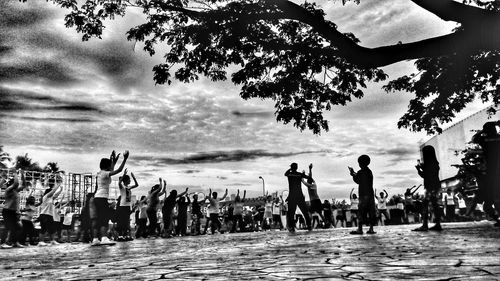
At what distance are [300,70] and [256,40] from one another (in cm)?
163

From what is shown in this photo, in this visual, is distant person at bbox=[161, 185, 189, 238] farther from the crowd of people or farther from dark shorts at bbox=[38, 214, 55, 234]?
dark shorts at bbox=[38, 214, 55, 234]

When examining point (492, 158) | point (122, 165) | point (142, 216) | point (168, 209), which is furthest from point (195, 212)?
point (492, 158)

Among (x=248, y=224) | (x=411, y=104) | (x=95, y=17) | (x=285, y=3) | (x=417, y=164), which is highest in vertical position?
(x=95, y=17)

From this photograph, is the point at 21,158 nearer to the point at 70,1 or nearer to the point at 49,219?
the point at 49,219

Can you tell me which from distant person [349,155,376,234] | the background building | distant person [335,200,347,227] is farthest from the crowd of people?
the background building

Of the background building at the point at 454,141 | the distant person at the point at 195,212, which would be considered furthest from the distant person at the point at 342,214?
the background building at the point at 454,141

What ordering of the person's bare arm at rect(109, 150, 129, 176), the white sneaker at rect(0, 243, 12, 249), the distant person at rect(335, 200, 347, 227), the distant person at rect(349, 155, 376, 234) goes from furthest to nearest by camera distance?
the distant person at rect(335, 200, 347, 227) → the white sneaker at rect(0, 243, 12, 249) → the distant person at rect(349, 155, 376, 234) → the person's bare arm at rect(109, 150, 129, 176)

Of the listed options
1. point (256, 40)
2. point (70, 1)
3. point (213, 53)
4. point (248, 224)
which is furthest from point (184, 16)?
point (248, 224)

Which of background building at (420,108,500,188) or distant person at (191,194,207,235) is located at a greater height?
background building at (420,108,500,188)

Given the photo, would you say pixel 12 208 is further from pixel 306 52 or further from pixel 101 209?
pixel 306 52

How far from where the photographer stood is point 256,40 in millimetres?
9859

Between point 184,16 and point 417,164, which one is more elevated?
point 184,16

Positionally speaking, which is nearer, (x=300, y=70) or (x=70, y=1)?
(x=70, y=1)

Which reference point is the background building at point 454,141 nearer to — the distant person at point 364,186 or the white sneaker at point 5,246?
the distant person at point 364,186
